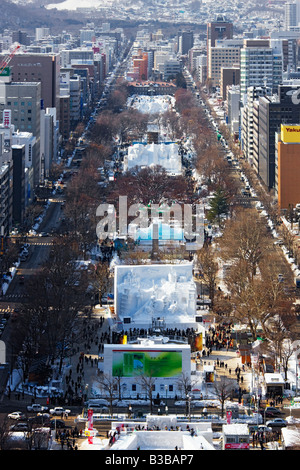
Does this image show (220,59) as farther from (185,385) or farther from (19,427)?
(19,427)

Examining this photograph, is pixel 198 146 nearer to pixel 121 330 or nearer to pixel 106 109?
pixel 106 109

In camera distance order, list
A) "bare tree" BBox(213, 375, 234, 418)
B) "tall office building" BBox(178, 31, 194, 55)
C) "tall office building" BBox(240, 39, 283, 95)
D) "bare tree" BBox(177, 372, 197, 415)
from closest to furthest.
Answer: "bare tree" BBox(213, 375, 234, 418)
"bare tree" BBox(177, 372, 197, 415)
"tall office building" BBox(240, 39, 283, 95)
"tall office building" BBox(178, 31, 194, 55)

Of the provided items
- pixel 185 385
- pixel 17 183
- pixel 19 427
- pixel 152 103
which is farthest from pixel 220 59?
pixel 19 427

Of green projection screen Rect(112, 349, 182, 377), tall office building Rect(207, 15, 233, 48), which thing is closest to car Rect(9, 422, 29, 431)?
green projection screen Rect(112, 349, 182, 377)

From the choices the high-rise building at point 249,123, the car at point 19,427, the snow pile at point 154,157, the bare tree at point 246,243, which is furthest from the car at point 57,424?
the snow pile at point 154,157

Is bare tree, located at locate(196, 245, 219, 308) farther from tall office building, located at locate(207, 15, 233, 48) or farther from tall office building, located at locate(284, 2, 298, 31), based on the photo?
tall office building, located at locate(284, 2, 298, 31)
